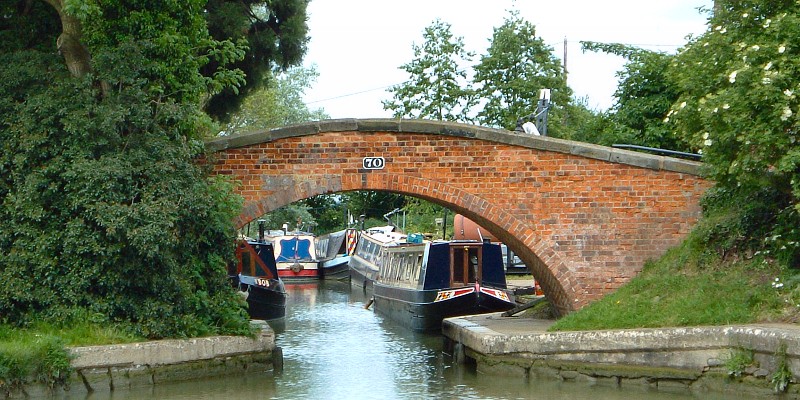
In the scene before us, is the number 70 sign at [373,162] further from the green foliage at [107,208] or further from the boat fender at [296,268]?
the boat fender at [296,268]

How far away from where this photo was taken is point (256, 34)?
60.7ft

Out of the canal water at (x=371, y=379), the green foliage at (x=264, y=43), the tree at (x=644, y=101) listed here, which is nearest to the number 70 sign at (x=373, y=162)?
the canal water at (x=371, y=379)

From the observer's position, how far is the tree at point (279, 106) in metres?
38.7

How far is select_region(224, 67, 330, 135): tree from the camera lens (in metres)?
38.7

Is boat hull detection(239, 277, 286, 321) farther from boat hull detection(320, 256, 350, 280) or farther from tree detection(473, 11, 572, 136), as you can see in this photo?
boat hull detection(320, 256, 350, 280)

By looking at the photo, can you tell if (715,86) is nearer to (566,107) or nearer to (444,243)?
(444,243)

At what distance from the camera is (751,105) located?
11.8 metres

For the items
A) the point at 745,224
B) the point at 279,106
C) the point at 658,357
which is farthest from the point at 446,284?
the point at 279,106

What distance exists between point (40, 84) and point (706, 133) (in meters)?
8.18

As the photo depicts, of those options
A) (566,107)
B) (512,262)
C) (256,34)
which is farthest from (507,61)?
(256,34)

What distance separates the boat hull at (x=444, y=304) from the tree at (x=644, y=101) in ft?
13.4

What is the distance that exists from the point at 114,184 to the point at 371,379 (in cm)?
425

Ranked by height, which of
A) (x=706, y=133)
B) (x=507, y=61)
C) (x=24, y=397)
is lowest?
(x=24, y=397)

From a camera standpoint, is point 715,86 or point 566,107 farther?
point 566,107
